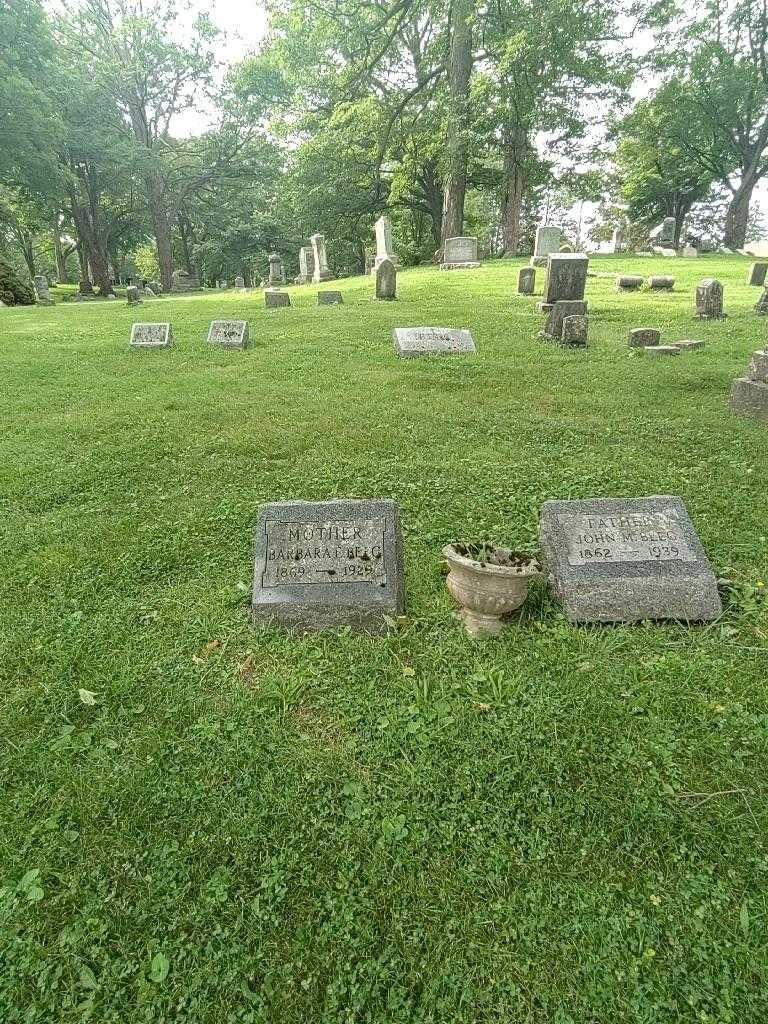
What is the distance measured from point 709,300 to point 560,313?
4.00 meters

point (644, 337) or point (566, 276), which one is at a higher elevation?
point (566, 276)

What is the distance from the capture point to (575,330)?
9609mm

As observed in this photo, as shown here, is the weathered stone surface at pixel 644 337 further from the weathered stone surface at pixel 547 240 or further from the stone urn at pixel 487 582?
the weathered stone surface at pixel 547 240

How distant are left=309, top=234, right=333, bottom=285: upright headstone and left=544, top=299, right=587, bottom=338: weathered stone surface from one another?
15.7m

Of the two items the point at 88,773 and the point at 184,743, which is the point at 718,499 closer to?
the point at 184,743

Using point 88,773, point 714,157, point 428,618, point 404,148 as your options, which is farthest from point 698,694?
point 714,157

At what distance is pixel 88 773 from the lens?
2668 millimetres

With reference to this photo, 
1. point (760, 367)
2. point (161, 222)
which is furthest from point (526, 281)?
point (161, 222)

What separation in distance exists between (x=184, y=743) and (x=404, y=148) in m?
31.7

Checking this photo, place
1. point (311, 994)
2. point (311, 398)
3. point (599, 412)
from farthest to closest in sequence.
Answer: point (311, 398) → point (599, 412) → point (311, 994)

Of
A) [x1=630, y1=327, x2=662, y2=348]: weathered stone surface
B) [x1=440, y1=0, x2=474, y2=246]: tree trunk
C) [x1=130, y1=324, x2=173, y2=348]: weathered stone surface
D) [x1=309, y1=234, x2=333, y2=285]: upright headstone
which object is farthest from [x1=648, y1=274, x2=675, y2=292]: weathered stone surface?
[x1=309, y1=234, x2=333, y2=285]: upright headstone

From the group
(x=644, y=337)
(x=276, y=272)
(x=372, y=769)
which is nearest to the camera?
(x=372, y=769)

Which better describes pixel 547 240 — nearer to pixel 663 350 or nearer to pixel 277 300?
pixel 277 300

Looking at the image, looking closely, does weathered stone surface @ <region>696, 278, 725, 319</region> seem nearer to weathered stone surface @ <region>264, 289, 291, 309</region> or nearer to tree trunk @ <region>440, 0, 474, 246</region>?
weathered stone surface @ <region>264, 289, 291, 309</region>
